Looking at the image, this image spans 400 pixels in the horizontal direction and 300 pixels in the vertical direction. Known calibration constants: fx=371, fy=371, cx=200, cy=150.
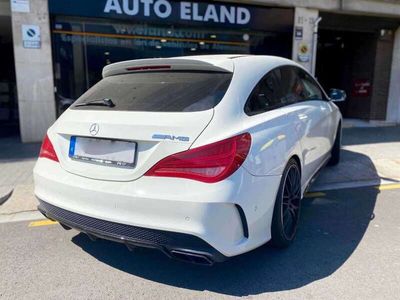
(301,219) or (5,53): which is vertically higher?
(5,53)

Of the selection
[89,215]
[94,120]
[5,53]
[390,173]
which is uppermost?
[5,53]

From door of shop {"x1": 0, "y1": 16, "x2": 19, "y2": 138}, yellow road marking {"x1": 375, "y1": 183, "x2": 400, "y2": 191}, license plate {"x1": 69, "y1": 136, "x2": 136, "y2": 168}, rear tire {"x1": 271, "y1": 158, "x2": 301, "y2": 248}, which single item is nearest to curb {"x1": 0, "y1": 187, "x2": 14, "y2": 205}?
license plate {"x1": 69, "y1": 136, "x2": 136, "y2": 168}

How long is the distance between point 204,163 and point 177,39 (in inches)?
306

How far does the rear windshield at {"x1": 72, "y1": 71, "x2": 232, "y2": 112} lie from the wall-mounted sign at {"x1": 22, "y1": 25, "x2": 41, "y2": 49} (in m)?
5.71

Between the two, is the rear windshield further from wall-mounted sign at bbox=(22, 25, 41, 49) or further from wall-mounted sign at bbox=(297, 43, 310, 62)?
wall-mounted sign at bbox=(297, 43, 310, 62)

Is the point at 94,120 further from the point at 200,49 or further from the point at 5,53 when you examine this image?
the point at 5,53

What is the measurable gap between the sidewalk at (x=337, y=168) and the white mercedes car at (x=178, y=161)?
2029 mm

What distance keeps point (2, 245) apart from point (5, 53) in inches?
476

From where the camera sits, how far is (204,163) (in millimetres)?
2477

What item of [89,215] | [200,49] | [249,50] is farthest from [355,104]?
[89,215]

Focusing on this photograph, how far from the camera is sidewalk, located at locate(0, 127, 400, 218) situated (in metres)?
4.87

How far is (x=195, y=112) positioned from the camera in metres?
2.68

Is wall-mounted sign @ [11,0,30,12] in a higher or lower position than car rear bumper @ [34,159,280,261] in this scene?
higher

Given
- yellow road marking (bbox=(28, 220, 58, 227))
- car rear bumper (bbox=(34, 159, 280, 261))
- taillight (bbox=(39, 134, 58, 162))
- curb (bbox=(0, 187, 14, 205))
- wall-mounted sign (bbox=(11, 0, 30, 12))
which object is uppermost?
wall-mounted sign (bbox=(11, 0, 30, 12))
